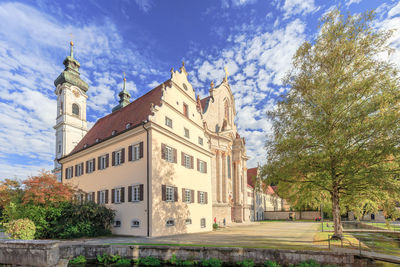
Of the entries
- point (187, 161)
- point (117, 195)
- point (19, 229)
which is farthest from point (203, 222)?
point (19, 229)

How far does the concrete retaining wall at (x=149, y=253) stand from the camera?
11.4m

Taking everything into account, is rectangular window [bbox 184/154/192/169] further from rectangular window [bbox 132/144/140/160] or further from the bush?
the bush

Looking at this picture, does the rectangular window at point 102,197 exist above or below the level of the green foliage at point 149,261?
above

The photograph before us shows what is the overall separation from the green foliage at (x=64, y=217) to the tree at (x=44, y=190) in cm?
49

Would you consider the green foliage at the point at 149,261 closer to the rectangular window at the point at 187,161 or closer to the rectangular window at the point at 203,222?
the rectangular window at the point at 187,161

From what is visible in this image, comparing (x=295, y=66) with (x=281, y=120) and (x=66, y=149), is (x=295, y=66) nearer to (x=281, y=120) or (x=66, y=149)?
(x=281, y=120)

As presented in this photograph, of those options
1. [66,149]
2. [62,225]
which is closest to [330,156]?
[62,225]

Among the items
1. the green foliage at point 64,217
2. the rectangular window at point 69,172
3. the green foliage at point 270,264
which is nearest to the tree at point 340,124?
the green foliage at point 270,264

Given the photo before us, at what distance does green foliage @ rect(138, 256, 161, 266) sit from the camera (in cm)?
1333

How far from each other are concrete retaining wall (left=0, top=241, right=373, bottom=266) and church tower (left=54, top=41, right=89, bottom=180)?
37844 millimetres

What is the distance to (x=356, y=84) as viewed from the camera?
586 inches

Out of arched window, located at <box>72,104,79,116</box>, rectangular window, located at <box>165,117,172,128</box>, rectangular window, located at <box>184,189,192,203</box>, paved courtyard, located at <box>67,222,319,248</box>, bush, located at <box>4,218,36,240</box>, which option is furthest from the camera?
arched window, located at <box>72,104,79,116</box>

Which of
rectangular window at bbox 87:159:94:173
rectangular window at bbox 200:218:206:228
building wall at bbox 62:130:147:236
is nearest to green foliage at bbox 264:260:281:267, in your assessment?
building wall at bbox 62:130:147:236

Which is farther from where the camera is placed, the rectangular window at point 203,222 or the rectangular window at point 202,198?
the rectangular window at point 202,198
